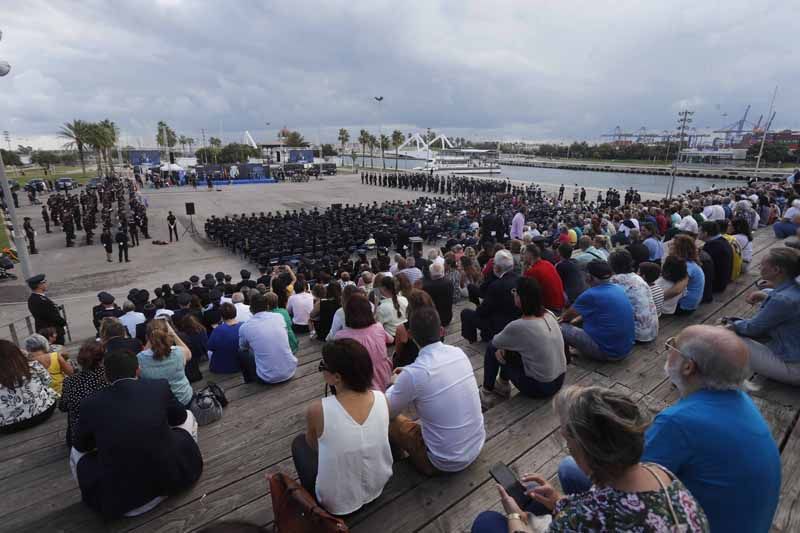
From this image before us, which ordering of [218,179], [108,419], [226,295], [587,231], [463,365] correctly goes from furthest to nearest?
1. [218,179]
2. [587,231]
3. [226,295]
4. [463,365]
5. [108,419]

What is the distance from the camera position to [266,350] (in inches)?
164

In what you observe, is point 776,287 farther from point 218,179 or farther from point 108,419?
point 218,179

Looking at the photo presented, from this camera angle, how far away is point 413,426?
2744 millimetres

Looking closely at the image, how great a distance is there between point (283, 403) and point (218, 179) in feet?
177

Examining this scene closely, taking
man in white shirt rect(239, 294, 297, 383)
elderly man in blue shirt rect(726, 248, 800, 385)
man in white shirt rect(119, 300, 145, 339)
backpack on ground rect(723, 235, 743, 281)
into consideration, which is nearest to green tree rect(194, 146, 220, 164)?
man in white shirt rect(119, 300, 145, 339)

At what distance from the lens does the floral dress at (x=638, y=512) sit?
127cm

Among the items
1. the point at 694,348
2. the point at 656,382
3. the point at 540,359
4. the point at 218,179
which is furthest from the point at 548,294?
the point at 218,179

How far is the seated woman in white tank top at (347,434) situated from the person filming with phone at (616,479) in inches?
40.6

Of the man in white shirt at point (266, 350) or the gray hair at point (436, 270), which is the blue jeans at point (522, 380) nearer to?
the gray hair at point (436, 270)

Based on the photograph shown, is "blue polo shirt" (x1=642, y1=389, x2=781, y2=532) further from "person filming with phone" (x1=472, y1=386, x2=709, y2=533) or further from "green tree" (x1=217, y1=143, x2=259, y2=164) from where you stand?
"green tree" (x1=217, y1=143, x2=259, y2=164)

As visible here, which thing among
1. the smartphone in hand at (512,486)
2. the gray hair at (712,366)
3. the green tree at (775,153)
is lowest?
the smartphone in hand at (512,486)

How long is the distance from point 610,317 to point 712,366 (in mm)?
2220

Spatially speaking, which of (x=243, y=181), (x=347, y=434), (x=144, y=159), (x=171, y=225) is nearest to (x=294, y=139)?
(x=144, y=159)

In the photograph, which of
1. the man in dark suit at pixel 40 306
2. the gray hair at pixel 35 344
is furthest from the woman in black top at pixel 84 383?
the man in dark suit at pixel 40 306
